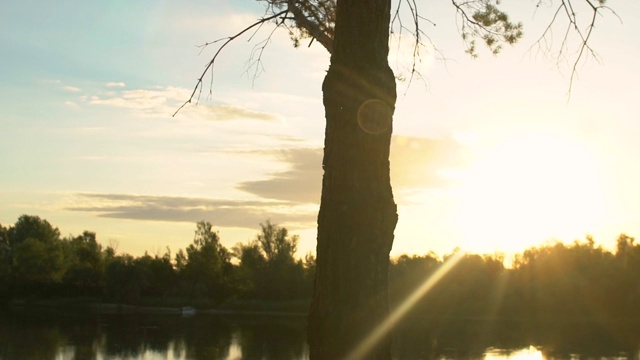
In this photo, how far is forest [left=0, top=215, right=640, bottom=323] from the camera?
181 ft

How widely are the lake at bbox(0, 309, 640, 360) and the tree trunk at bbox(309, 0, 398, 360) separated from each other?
32320mm

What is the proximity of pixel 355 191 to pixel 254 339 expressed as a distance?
1686 inches

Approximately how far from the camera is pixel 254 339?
45.2m

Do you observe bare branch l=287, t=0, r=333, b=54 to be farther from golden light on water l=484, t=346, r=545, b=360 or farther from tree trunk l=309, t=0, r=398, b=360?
golden light on water l=484, t=346, r=545, b=360

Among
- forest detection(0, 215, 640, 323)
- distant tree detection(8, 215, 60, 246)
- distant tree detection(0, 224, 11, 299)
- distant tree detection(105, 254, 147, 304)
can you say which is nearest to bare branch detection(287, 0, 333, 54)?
forest detection(0, 215, 640, 323)

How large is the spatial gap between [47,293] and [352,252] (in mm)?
70167

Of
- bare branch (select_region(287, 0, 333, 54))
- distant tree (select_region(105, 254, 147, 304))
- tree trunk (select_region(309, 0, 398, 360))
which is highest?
bare branch (select_region(287, 0, 333, 54))

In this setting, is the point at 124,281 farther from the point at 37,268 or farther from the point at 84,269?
the point at 37,268

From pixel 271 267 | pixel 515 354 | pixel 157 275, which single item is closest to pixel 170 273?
pixel 157 275

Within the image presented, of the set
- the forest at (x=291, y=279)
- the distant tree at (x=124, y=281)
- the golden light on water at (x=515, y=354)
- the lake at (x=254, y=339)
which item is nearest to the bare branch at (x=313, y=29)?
the lake at (x=254, y=339)

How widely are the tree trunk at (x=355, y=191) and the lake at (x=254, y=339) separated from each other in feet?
106

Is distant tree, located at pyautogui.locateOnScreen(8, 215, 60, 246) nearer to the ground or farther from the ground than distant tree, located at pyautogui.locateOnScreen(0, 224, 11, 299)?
farther from the ground

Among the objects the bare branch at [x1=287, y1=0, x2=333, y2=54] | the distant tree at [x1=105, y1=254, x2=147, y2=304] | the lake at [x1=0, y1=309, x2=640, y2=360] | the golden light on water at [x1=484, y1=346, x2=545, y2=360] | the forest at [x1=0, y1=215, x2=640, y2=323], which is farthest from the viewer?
the distant tree at [x1=105, y1=254, x2=147, y2=304]

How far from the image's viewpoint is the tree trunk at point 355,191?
11.6 ft
